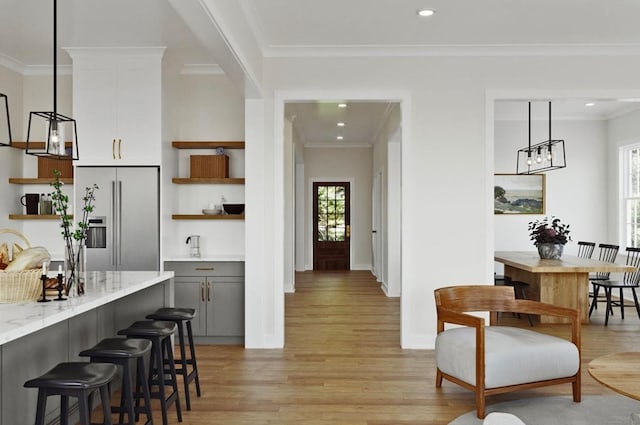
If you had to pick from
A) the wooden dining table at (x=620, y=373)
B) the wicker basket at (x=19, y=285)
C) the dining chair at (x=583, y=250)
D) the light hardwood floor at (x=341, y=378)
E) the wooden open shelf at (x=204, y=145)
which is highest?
the wooden open shelf at (x=204, y=145)

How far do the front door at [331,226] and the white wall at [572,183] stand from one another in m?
4.07

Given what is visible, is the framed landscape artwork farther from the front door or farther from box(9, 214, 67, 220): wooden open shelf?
box(9, 214, 67, 220): wooden open shelf

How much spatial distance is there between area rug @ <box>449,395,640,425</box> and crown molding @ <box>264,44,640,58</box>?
3.07 metres

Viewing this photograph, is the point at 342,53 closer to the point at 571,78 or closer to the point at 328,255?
the point at 571,78

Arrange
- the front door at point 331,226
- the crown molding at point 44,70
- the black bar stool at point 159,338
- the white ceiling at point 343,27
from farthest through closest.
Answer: the front door at point 331,226
the crown molding at point 44,70
the white ceiling at point 343,27
the black bar stool at point 159,338

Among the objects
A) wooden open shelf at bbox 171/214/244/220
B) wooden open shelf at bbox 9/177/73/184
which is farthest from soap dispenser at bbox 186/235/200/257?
wooden open shelf at bbox 9/177/73/184

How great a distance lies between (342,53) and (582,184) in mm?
5547

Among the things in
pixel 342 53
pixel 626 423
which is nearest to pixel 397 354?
pixel 626 423

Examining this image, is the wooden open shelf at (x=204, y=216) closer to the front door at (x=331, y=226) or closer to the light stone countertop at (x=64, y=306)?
the light stone countertop at (x=64, y=306)

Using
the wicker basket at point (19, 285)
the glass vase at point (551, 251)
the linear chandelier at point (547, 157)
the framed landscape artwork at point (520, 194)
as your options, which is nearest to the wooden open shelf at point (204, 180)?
the wicker basket at point (19, 285)

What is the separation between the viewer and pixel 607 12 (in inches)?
165

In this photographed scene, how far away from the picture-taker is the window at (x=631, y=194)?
7.97 meters

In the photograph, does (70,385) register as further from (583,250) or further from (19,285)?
(583,250)

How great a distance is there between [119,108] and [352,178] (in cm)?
757
